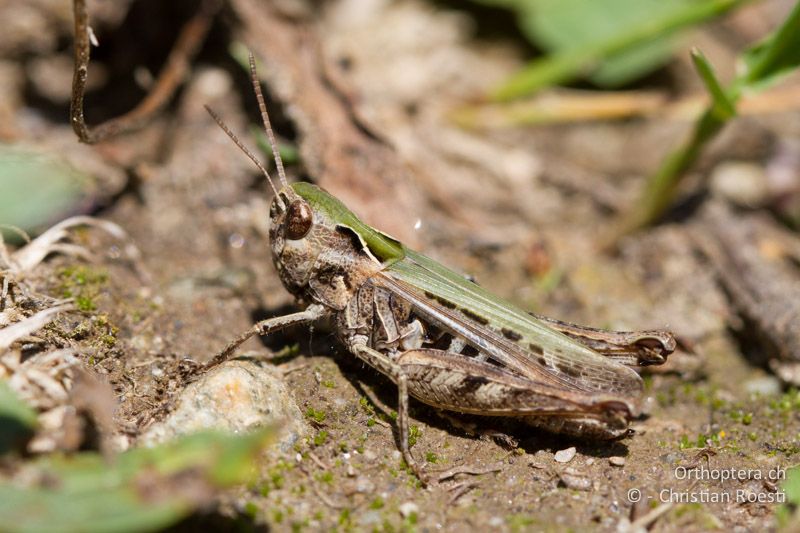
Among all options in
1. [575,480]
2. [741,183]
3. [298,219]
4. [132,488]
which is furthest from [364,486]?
[741,183]

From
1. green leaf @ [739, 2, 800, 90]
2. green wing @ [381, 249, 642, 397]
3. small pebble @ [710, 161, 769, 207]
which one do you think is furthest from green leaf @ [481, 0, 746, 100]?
green wing @ [381, 249, 642, 397]

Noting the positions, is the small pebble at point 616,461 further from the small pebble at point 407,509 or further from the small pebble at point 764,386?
the small pebble at point 764,386

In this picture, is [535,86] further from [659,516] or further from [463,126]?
[659,516]

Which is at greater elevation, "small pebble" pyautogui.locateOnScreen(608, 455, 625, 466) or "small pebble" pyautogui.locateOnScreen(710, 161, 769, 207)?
"small pebble" pyautogui.locateOnScreen(710, 161, 769, 207)

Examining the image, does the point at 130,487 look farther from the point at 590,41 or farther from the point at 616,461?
the point at 590,41

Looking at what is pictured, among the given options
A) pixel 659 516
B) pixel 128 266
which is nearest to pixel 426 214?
pixel 128 266

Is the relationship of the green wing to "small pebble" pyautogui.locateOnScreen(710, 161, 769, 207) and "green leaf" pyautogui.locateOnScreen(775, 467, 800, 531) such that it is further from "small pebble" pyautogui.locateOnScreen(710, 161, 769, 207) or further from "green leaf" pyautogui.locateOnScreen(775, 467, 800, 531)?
"small pebble" pyautogui.locateOnScreen(710, 161, 769, 207)
